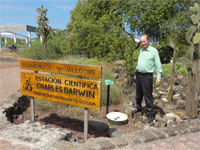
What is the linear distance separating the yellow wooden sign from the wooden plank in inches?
4.3

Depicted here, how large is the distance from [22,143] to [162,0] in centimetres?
1327

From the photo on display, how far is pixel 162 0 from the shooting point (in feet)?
44.3

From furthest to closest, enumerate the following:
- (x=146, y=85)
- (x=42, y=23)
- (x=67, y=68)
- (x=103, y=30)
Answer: (x=42, y=23) → (x=103, y=30) → (x=146, y=85) → (x=67, y=68)

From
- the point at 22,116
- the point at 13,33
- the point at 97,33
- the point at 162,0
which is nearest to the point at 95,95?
the point at 22,116

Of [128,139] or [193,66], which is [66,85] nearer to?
[128,139]

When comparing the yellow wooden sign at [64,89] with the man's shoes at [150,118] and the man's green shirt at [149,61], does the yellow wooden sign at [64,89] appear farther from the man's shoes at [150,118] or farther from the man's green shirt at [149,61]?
the man's shoes at [150,118]

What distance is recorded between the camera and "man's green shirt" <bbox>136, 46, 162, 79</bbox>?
4012mm

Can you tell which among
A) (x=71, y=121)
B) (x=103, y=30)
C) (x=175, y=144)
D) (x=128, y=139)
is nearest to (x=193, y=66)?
(x=175, y=144)

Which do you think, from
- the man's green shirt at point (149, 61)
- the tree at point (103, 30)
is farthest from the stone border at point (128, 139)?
the tree at point (103, 30)

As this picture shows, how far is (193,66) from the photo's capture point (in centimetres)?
431

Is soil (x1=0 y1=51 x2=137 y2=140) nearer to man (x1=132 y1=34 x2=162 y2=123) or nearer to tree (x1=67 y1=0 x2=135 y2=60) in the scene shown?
man (x1=132 y1=34 x2=162 y2=123)

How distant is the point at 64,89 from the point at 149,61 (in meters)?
1.76

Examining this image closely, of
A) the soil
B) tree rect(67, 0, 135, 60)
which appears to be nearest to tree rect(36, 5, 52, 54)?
tree rect(67, 0, 135, 60)

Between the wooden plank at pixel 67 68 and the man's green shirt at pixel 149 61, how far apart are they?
124 cm
